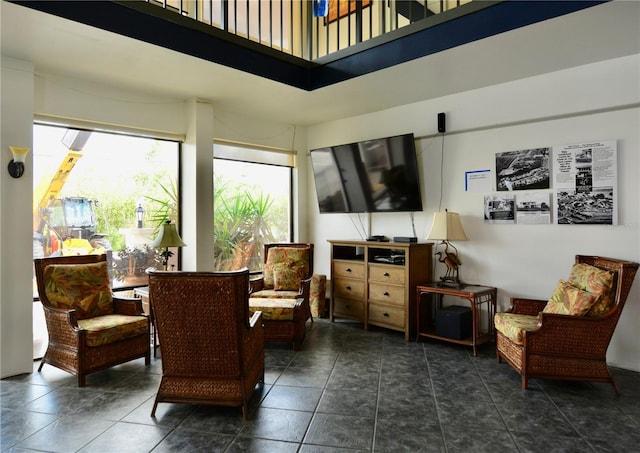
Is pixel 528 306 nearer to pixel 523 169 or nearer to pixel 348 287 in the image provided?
pixel 523 169

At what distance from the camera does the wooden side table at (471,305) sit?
375cm

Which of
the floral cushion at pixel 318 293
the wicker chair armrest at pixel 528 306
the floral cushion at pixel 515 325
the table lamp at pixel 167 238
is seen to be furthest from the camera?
the floral cushion at pixel 318 293

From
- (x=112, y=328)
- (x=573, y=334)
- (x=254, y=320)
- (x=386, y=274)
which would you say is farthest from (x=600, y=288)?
(x=112, y=328)

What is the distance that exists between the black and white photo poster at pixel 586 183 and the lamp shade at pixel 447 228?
894 millimetres

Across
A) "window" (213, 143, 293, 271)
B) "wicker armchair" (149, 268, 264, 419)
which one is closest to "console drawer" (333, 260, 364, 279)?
"window" (213, 143, 293, 271)

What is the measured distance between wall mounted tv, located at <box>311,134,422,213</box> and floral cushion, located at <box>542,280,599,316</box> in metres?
1.74

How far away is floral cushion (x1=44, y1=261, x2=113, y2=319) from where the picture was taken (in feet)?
11.0

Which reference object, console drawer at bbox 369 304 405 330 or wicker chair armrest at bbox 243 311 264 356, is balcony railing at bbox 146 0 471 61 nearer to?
console drawer at bbox 369 304 405 330

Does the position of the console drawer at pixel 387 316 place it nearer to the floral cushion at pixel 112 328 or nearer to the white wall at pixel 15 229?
the floral cushion at pixel 112 328

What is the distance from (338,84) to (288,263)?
210 centimetres

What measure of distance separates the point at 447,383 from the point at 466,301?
58.6 inches

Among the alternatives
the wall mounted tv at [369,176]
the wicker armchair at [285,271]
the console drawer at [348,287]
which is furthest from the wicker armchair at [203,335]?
the wall mounted tv at [369,176]

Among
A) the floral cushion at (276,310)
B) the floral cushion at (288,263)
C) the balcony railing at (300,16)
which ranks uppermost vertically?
the balcony railing at (300,16)

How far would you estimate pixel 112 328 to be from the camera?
3223mm
